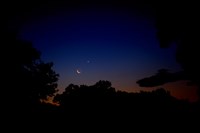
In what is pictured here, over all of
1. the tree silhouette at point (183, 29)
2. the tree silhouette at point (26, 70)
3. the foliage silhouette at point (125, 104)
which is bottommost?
the foliage silhouette at point (125, 104)

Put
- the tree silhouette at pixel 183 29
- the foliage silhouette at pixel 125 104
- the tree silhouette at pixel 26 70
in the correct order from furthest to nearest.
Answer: the tree silhouette at pixel 26 70
the foliage silhouette at pixel 125 104
the tree silhouette at pixel 183 29

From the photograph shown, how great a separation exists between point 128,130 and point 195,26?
10.2 feet

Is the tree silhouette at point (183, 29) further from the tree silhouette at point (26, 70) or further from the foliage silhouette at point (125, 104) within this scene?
the tree silhouette at point (26, 70)

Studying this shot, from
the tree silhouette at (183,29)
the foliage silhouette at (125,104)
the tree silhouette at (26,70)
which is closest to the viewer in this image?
the tree silhouette at (183,29)

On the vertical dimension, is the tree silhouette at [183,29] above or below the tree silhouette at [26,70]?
below

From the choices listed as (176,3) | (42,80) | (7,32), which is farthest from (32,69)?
(176,3)

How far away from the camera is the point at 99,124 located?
5.74m

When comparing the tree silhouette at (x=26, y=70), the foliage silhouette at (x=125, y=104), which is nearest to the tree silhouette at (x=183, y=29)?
the foliage silhouette at (x=125, y=104)

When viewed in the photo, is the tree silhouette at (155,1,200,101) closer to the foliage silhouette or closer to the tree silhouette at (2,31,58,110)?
the foliage silhouette

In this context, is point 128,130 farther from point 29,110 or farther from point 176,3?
point 176,3

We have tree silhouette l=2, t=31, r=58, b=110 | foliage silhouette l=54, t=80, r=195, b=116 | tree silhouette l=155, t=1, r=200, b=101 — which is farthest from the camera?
tree silhouette l=2, t=31, r=58, b=110

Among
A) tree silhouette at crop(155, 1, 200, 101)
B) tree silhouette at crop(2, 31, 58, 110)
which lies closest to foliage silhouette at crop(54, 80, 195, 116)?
tree silhouette at crop(155, 1, 200, 101)

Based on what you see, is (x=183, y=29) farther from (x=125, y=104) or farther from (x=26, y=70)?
(x=26, y=70)

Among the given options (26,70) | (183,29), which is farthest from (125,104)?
(26,70)
